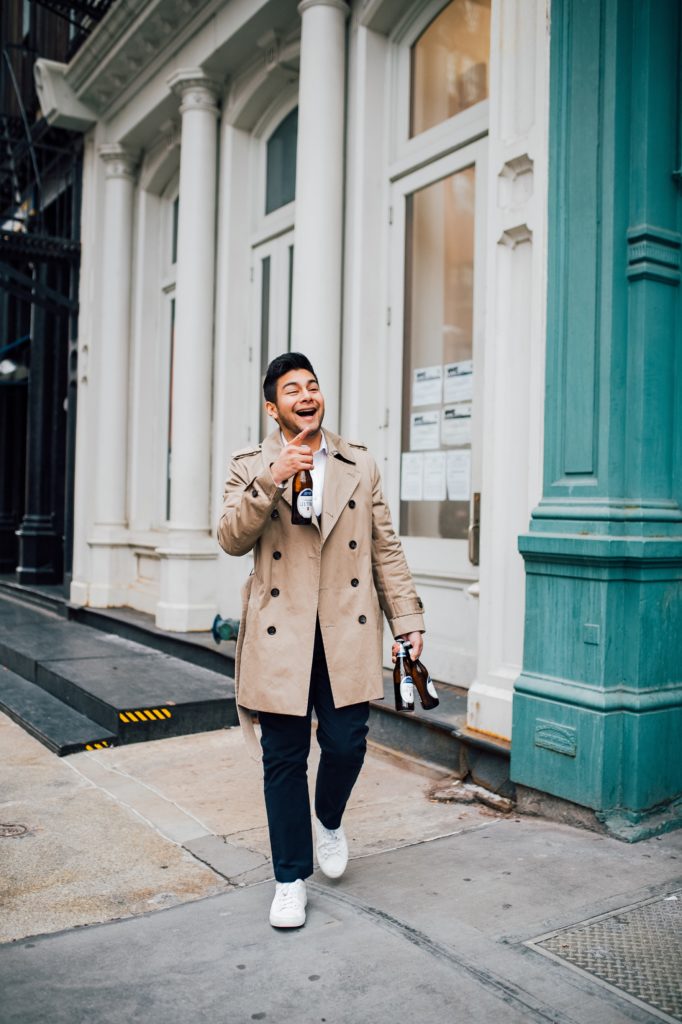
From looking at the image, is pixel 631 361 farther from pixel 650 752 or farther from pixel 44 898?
pixel 44 898

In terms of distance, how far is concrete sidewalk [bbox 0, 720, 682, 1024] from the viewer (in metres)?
2.78

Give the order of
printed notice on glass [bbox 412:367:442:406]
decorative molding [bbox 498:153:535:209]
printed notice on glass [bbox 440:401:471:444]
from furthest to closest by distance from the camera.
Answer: printed notice on glass [bbox 412:367:442:406]
printed notice on glass [bbox 440:401:471:444]
decorative molding [bbox 498:153:535:209]

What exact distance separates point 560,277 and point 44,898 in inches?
137

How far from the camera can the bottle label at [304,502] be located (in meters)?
3.21

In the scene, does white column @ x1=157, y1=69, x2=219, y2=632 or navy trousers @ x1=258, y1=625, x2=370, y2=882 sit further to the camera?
white column @ x1=157, y1=69, x2=219, y2=632

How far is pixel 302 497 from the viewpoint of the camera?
3.21 meters

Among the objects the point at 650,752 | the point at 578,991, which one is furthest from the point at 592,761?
the point at 578,991

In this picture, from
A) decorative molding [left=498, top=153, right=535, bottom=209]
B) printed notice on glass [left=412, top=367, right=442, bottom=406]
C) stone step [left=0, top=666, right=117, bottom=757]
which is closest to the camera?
decorative molding [left=498, top=153, right=535, bottom=209]

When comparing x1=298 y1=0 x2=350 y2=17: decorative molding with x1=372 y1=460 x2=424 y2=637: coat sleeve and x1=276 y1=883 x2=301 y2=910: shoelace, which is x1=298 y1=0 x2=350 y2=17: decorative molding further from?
x1=276 y1=883 x2=301 y2=910: shoelace

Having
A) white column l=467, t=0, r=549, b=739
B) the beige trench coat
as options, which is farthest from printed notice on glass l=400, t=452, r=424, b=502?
the beige trench coat

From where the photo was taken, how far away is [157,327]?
34.8ft

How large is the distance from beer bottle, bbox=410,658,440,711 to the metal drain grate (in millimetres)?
872

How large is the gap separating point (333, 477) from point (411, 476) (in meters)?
3.17

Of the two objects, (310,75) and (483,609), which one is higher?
(310,75)
